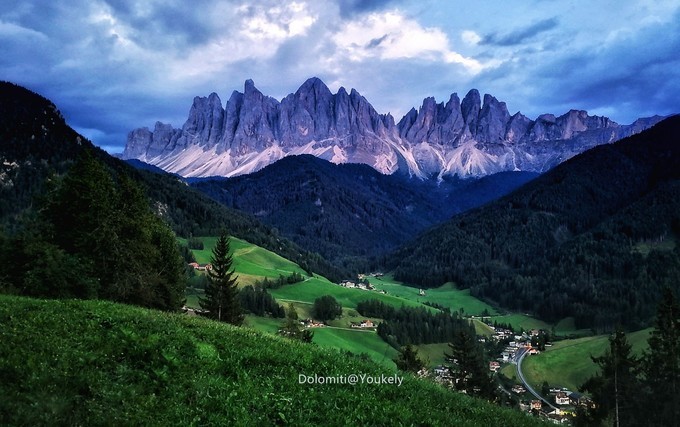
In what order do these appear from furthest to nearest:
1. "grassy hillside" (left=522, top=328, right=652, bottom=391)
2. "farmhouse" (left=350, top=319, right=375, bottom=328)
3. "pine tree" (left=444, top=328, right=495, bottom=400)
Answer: "farmhouse" (left=350, top=319, right=375, bottom=328) → "grassy hillside" (left=522, top=328, right=652, bottom=391) → "pine tree" (left=444, top=328, right=495, bottom=400)

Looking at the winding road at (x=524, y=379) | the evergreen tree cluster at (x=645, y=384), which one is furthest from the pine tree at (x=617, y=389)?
the winding road at (x=524, y=379)

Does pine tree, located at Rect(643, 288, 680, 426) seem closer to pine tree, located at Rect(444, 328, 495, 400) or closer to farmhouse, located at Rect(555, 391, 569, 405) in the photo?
pine tree, located at Rect(444, 328, 495, 400)

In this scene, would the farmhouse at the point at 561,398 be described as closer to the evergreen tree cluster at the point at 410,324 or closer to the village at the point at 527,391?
the village at the point at 527,391

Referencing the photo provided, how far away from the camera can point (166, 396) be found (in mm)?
14891

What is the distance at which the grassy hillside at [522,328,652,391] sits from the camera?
130 meters

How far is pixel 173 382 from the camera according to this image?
15867 mm

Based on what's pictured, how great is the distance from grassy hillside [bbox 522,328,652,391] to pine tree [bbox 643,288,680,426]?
273ft

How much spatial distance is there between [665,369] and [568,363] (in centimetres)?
10080

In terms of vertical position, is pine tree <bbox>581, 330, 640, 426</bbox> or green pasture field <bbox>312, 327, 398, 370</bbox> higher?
pine tree <bbox>581, 330, 640, 426</bbox>

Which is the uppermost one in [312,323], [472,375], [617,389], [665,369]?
[665,369]

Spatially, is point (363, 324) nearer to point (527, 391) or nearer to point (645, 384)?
point (527, 391)

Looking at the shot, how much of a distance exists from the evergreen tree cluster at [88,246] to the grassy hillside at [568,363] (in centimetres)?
11663

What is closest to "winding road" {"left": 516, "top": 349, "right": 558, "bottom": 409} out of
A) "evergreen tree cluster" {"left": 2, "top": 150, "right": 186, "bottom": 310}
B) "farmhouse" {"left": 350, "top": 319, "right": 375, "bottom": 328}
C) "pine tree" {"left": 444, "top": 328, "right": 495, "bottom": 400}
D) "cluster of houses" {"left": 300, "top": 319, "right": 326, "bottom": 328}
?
"farmhouse" {"left": 350, "top": 319, "right": 375, "bottom": 328}

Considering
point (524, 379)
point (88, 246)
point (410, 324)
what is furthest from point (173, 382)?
point (410, 324)
